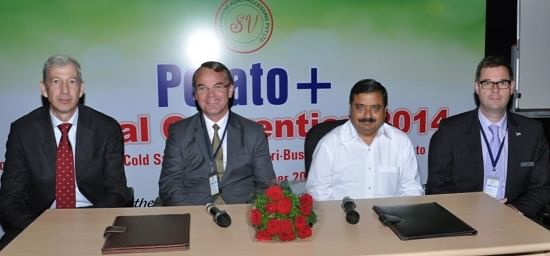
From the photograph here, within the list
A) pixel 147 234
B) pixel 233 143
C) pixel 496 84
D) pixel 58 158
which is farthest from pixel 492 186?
pixel 58 158

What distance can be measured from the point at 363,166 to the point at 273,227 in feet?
3.85

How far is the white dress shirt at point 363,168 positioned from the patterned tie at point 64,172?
1.33 meters

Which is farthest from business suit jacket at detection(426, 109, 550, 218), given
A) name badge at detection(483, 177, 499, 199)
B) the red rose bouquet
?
the red rose bouquet

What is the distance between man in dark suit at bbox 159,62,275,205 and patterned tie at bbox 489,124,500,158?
1322 mm

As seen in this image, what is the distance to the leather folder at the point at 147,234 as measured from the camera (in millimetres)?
1856

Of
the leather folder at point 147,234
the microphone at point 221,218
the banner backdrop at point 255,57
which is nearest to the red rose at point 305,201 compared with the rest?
the microphone at point 221,218

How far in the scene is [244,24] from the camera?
378cm

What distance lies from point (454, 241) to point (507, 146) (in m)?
1.30

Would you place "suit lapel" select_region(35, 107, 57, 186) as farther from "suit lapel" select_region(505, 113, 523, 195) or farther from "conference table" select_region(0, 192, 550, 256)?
"suit lapel" select_region(505, 113, 523, 195)

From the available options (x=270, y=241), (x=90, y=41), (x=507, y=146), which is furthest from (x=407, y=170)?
(x=90, y=41)

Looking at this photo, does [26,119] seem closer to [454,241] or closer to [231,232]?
[231,232]

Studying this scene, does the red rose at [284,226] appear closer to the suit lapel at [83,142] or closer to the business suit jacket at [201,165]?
the business suit jacket at [201,165]

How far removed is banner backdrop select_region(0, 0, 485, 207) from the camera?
3.62m

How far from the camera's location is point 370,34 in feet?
12.9
